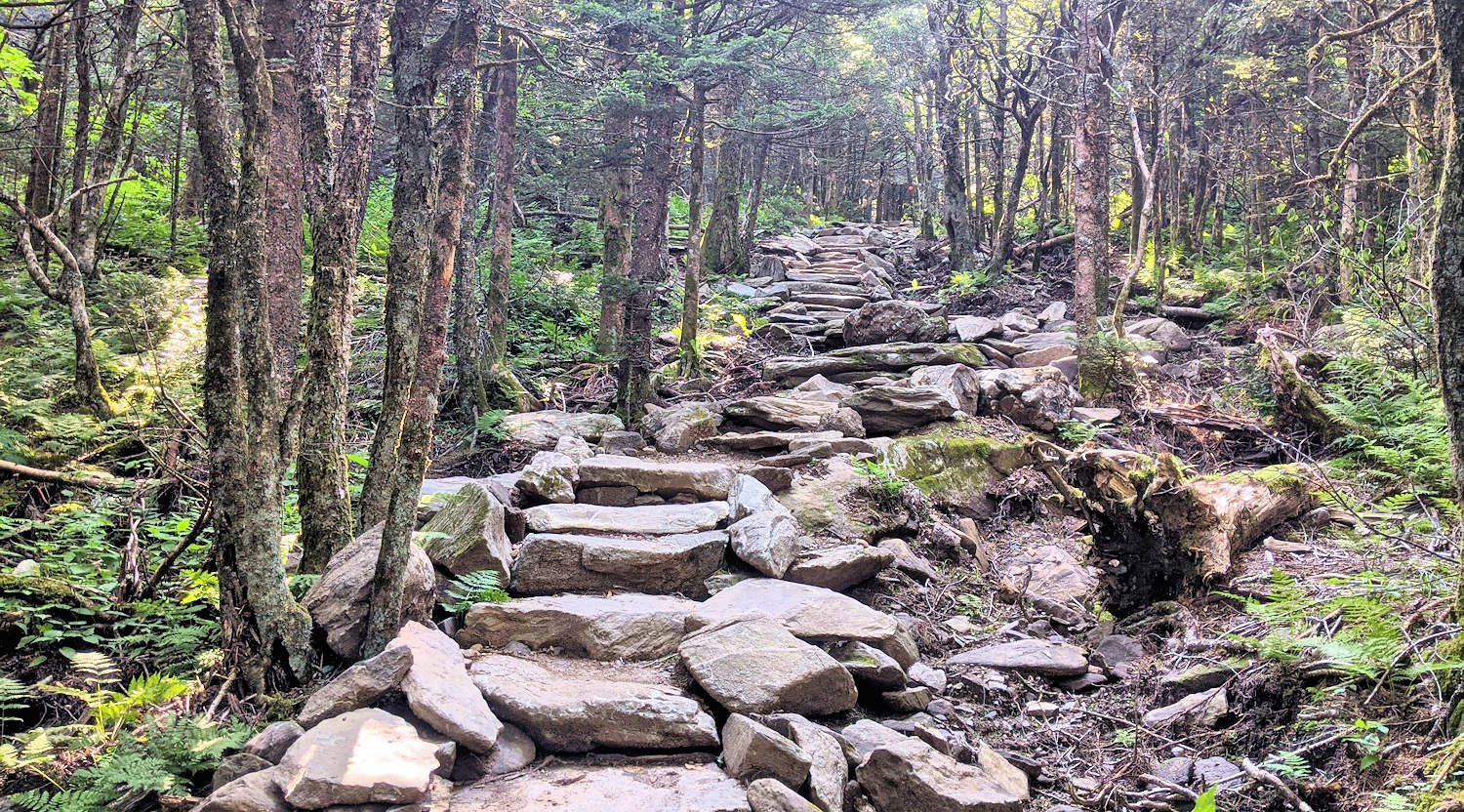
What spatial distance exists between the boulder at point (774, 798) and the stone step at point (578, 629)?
1659 millimetres

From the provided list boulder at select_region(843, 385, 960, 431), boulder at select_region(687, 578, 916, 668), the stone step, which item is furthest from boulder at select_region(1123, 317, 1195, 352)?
the stone step

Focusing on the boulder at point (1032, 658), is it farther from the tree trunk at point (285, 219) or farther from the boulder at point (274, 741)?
the tree trunk at point (285, 219)

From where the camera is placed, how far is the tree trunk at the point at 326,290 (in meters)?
5.38

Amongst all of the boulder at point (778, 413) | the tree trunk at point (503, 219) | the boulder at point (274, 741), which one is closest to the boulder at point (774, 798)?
the boulder at point (274, 741)

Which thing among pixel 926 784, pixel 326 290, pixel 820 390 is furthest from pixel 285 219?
pixel 820 390

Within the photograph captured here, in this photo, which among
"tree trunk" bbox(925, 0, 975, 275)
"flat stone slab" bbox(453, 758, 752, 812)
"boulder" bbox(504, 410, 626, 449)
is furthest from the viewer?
"tree trunk" bbox(925, 0, 975, 275)

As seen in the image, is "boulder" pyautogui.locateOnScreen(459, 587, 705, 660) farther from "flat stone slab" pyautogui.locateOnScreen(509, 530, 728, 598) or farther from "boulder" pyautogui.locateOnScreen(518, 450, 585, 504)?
"boulder" pyautogui.locateOnScreen(518, 450, 585, 504)

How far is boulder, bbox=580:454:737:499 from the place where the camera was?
7.54 meters

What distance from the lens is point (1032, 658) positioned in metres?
5.76

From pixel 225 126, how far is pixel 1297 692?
6.24 metres

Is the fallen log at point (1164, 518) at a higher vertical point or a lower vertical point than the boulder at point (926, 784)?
higher

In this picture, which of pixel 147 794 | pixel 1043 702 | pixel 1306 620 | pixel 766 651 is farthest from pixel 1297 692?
pixel 147 794

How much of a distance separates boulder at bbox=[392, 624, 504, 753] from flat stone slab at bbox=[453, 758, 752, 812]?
24cm

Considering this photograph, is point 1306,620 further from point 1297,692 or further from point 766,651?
point 766,651
